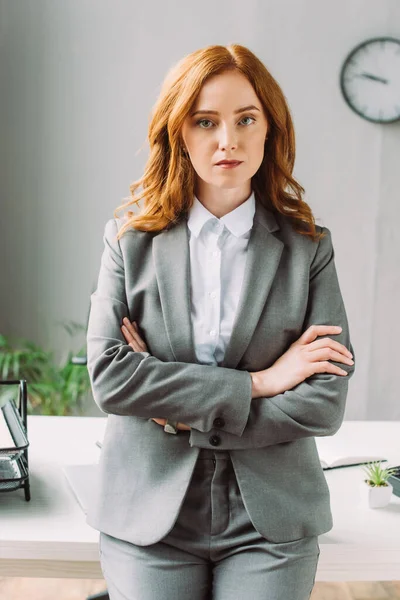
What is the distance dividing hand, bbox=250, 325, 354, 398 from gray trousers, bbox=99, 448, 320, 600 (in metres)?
0.16

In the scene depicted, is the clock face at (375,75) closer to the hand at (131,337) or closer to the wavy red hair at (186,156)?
the wavy red hair at (186,156)

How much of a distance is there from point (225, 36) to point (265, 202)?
120 inches

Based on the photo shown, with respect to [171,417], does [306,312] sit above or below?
above

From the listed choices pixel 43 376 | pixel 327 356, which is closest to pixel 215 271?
pixel 327 356

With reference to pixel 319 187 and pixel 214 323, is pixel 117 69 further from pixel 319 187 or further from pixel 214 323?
pixel 214 323

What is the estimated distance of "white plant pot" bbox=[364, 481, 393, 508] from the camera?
1.82 metres

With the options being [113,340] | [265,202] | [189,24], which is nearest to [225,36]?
[189,24]

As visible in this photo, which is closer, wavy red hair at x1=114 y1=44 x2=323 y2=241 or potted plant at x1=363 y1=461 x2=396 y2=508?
wavy red hair at x1=114 y1=44 x2=323 y2=241

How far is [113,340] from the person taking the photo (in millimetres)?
1612

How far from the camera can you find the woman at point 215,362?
1517 mm

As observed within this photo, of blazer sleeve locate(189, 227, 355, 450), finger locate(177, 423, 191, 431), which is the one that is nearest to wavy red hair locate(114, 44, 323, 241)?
blazer sleeve locate(189, 227, 355, 450)

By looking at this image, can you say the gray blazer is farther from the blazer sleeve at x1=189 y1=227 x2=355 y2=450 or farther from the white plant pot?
the white plant pot

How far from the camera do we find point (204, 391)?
153cm

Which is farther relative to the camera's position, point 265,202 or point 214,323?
point 265,202
